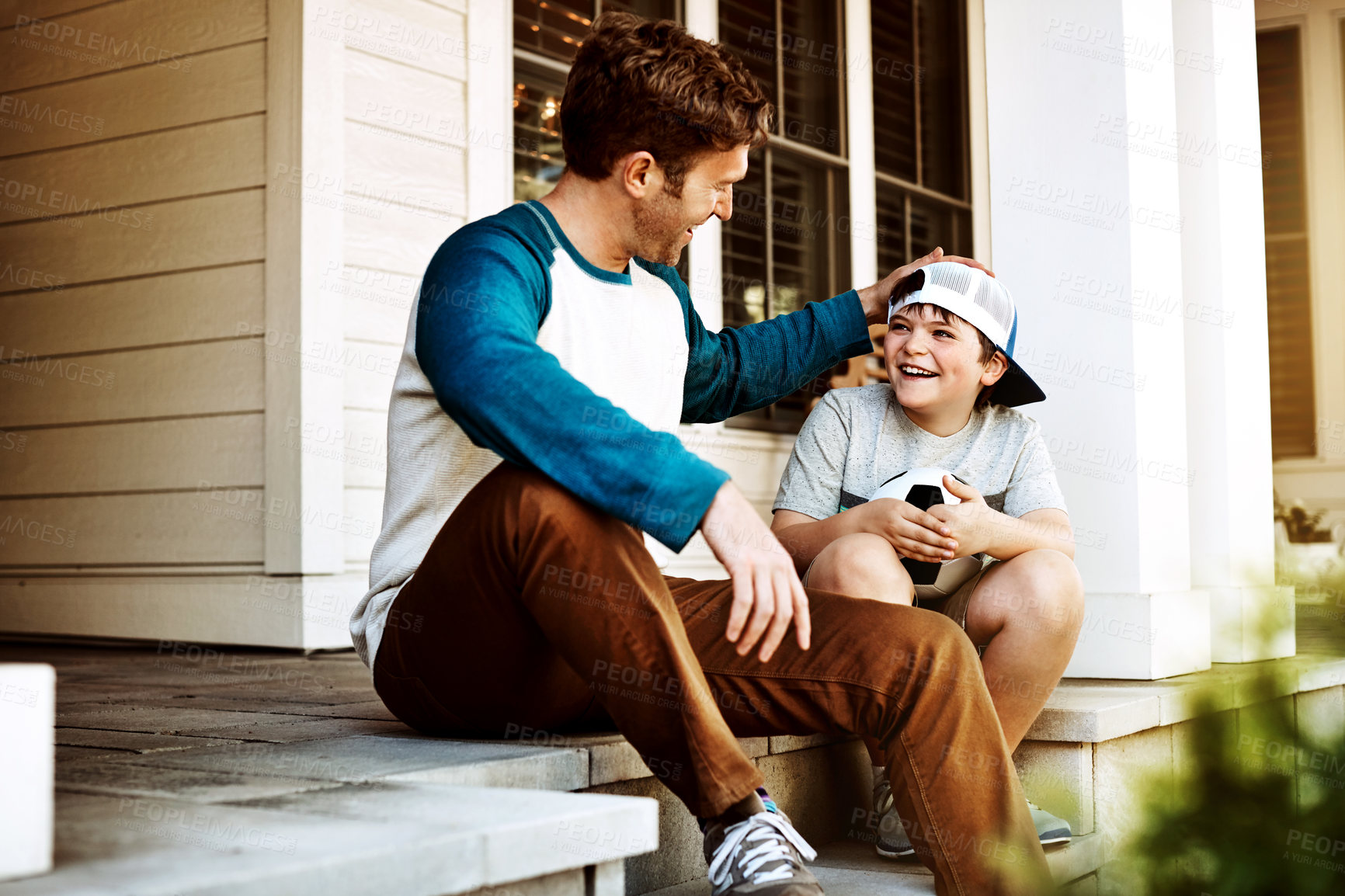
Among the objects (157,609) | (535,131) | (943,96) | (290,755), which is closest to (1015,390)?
(290,755)

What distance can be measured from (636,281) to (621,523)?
0.56m

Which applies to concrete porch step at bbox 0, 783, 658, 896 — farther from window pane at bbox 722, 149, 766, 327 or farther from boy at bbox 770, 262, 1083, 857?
window pane at bbox 722, 149, 766, 327

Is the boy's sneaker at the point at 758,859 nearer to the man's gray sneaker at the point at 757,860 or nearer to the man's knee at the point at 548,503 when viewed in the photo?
the man's gray sneaker at the point at 757,860

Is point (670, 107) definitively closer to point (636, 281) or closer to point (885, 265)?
point (636, 281)

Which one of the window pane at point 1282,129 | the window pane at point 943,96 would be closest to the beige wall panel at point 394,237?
the window pane at point 943,96

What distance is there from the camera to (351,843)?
1.02 meters

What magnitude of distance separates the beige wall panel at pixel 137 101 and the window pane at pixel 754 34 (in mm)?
1978

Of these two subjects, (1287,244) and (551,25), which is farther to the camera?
(1287,244)

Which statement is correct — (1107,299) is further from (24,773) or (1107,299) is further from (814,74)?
(814,74)

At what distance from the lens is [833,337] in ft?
7.18

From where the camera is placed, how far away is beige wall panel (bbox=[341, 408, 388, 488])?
11.1 ft

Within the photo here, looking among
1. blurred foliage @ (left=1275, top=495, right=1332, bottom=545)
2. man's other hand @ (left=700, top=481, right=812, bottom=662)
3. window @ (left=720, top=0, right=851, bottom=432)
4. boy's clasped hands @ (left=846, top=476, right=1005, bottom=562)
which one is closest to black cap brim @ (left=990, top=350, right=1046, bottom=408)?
boy's clasped hands @ (left=846, top=476, right=1005, bottom=562)

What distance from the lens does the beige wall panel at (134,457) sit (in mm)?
3469

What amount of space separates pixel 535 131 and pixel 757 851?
9.92 feet
